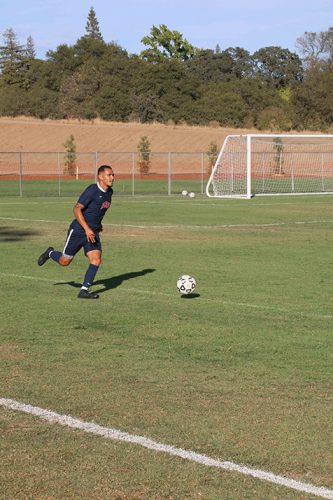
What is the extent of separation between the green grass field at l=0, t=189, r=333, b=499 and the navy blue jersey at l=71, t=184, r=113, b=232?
3.51 feet

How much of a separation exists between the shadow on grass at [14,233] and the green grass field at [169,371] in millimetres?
3666

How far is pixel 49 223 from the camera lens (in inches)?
1136

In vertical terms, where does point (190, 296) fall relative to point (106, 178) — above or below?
below

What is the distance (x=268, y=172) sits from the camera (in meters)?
70.6

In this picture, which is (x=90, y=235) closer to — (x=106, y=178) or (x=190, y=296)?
(x=106, y=178)

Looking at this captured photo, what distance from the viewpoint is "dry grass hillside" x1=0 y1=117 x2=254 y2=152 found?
330ft

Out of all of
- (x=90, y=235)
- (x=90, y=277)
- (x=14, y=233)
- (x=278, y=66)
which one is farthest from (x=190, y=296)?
(x=278, y=66)

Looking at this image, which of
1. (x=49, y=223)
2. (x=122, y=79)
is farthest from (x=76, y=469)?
(x=122, y=79)

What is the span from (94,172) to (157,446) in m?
55.6

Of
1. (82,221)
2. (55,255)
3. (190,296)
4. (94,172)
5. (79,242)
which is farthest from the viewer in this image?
(94,172)

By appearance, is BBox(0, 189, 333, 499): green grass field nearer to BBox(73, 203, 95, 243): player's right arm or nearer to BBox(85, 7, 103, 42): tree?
BBox(73, 203, 95, 243): player's right arm

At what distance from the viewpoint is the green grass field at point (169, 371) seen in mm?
6301

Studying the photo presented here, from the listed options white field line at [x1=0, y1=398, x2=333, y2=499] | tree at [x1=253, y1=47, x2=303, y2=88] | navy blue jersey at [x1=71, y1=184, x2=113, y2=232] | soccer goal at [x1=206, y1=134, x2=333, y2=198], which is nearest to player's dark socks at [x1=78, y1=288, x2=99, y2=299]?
navy blue jersey at [x1=71, y1=184, x2=113, y2=232]

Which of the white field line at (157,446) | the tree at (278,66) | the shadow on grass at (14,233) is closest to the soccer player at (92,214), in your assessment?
the white field line at (157,446)
